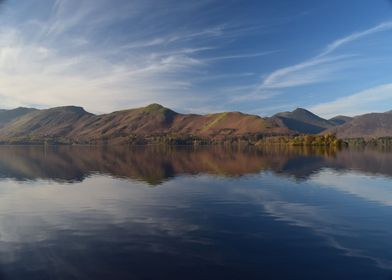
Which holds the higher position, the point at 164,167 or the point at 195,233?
the point at 164,167

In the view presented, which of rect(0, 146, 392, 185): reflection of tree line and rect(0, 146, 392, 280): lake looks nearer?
rect(0, 146, 392, 280): lake

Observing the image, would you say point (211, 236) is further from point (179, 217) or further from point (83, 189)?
point (83, 189)

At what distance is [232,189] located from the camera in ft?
Result: 186

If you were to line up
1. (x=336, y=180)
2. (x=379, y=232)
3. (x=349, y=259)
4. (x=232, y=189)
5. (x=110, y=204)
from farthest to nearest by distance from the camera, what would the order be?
(x=336, y=180)
(x=232, y=189)
(x=110, y=204)
(x=379, y=232)
(x=349, y=259)

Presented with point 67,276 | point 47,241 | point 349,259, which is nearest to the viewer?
point 67,276

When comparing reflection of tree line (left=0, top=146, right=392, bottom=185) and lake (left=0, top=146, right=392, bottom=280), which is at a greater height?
reflection of tree line (left=0, top=146, right=392, bottom=185)

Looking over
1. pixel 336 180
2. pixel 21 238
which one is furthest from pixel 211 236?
pixel 336 180

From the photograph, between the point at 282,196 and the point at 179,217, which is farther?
the point at 282,196

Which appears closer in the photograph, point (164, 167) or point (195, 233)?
point (195, 233)

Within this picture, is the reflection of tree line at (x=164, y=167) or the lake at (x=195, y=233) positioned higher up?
the reflection of tree line at (x=164, y=167)

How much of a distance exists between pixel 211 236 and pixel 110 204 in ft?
63.4

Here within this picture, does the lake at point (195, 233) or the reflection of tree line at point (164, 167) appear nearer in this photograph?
the lake at point (195, 233)

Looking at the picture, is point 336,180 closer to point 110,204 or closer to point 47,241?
point 110,204

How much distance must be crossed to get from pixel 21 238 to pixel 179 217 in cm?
1566
